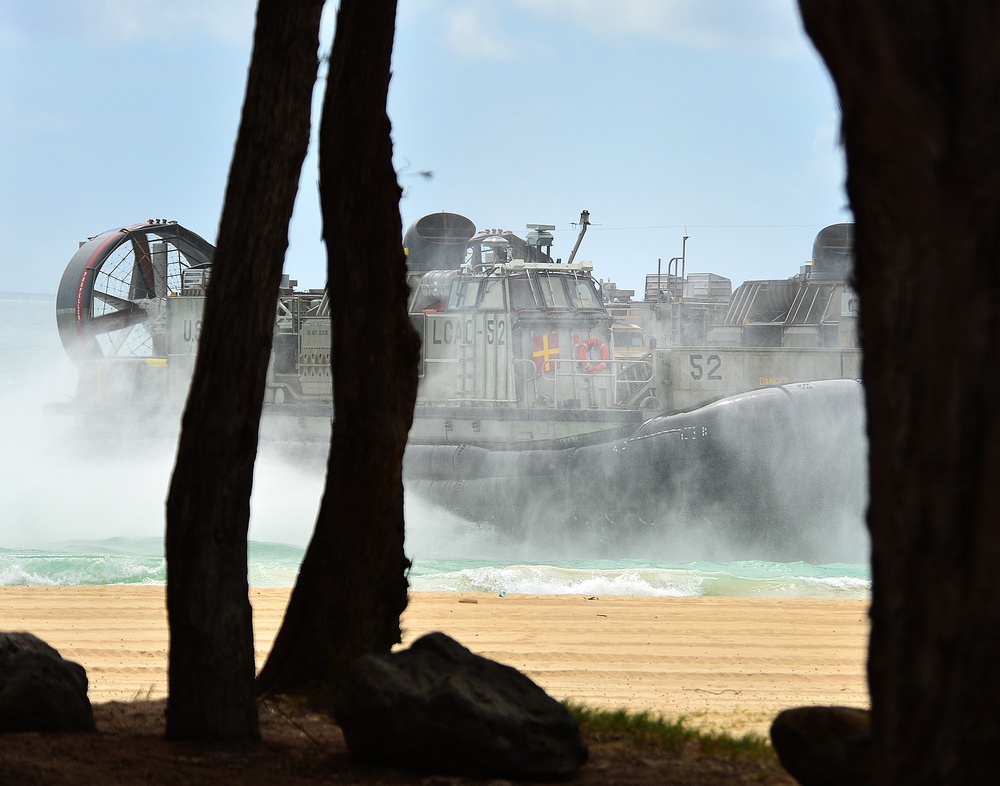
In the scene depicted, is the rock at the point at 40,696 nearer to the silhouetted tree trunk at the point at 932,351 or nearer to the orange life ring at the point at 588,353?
the silhouetted tree trunk at the point at 932,351

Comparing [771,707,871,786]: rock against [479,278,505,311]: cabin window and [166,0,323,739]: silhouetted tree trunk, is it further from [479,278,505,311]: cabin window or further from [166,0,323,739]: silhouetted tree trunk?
[479,278,505,311]: cabin window

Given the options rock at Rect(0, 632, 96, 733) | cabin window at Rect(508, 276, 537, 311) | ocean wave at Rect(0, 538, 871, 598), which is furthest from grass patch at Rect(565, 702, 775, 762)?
cabin window at Rect(508, 276, 537, 311)

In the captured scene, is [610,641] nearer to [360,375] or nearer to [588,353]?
[360,375]

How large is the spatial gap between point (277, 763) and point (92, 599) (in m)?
5.38

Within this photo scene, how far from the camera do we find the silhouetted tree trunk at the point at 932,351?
1578mm

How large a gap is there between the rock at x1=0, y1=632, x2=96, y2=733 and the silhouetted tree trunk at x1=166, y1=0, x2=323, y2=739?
329 mm

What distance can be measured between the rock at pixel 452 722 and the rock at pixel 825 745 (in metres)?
0.56

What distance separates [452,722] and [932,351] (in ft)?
5.71

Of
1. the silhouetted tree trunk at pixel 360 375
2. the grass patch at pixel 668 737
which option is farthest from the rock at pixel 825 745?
the silhouetted tree trunk at pixel 360 375

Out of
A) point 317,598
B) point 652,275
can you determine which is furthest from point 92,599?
point 652,275

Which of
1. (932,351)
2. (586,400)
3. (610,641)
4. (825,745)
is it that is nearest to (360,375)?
(825,745)

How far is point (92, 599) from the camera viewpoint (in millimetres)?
8008

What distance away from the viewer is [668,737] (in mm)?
3564

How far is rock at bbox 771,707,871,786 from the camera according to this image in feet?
8.52
